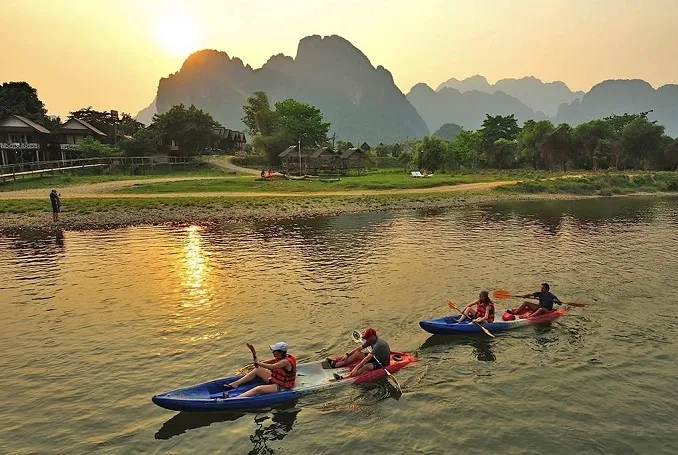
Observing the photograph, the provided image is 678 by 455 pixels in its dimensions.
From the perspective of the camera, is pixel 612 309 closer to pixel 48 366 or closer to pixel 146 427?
pixel 146 427

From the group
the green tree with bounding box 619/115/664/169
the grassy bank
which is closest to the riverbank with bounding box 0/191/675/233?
the grassy bank

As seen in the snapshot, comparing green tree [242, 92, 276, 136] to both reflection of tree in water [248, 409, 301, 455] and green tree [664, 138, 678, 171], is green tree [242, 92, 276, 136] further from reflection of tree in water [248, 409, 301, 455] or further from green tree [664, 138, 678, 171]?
reflection of tree in water [248, 409, 301, 455]

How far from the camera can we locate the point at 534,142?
3696 inches

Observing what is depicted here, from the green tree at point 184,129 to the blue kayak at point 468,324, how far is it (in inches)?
3123

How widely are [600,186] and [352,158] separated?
3912cm

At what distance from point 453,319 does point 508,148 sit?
88521 millimetres

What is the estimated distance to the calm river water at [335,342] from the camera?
1128 centimetres

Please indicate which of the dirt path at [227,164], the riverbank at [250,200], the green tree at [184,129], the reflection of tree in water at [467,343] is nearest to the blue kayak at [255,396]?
the reflection of tree in water at [467,343]

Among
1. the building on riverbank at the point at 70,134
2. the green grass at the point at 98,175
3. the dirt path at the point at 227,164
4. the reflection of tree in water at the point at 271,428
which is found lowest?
the reflection of tree in water at the point at 271,428

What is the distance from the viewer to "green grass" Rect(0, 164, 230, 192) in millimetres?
55531

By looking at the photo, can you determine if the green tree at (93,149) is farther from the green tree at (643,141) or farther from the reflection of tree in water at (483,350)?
the green tree at (643,141)

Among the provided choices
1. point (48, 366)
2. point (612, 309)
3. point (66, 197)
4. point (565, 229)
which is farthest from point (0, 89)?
point (612, 309)

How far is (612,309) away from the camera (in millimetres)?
19391

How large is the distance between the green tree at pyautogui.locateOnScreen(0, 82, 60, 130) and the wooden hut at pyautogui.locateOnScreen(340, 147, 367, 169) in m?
52.1
